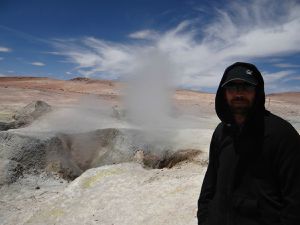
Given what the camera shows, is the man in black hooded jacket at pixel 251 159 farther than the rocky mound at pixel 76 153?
No

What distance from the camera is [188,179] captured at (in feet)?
22.5

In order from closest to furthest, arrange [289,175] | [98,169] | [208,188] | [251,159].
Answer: [289,175] → [251,159] → [208,188] → [98,169]

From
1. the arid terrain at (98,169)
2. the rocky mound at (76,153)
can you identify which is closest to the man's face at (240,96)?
the arid terrain at (98,169)

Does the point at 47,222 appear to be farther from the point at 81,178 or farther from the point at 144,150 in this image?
the point at 144,150

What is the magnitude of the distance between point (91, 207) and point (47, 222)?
75cm

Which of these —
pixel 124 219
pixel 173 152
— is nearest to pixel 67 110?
pixel 173 152

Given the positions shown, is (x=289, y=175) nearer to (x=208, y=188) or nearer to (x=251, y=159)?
(x=251, y=159)

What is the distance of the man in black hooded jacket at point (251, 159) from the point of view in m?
1.95

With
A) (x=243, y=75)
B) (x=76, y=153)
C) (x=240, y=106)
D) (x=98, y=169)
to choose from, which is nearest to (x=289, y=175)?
(x=240, y=106)

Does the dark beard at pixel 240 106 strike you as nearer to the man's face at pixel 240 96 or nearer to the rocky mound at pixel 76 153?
the man's face at pixel 240 96

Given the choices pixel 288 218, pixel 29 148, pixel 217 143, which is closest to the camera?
pixel 288 218

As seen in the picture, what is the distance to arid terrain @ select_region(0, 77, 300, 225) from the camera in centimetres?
629

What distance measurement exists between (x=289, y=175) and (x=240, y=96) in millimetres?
494

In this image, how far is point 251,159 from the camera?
2.07 meters
